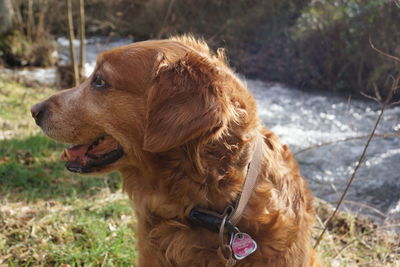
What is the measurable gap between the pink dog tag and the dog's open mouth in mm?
814

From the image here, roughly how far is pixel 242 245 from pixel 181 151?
57cm

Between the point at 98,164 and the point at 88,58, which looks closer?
Result: the point at 98,164

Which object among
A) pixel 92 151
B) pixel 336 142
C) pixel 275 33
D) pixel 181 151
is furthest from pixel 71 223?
pixel 275 33

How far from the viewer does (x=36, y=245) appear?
3.38 m

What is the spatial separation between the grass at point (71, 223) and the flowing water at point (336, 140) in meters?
0.41

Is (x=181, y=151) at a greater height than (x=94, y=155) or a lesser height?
greater

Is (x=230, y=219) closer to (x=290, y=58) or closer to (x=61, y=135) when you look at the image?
(x=61, y=135)

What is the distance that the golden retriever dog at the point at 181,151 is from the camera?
228 centimetres

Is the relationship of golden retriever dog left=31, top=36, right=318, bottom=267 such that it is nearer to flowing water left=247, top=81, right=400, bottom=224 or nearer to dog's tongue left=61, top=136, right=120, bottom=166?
dog's tongue left=61, top=136, right=120, bottom=166

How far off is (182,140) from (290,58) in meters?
10.3

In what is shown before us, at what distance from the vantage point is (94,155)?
263cm

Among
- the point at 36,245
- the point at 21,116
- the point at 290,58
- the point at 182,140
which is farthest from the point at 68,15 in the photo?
the point at 290,58

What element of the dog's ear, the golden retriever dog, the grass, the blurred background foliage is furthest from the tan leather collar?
the blurred background foliage

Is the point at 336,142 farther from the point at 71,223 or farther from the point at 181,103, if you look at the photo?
the point at 181,103
